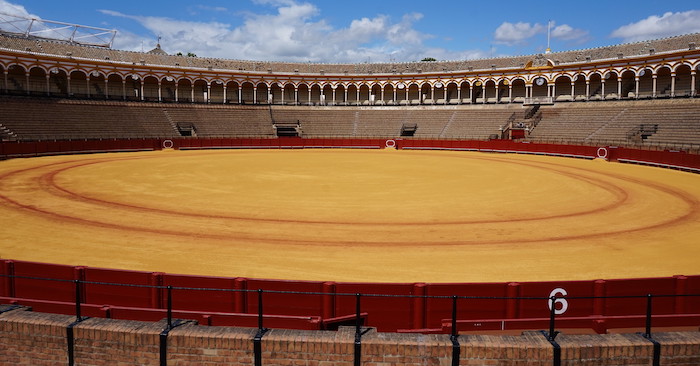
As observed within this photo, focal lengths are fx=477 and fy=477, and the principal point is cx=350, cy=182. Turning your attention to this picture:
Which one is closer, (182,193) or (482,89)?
(182,193)

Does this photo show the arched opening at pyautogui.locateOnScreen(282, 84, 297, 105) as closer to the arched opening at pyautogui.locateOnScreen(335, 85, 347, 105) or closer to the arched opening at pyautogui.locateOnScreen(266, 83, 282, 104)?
the arched opening at pyautogui.locateOnScreen(266, 83, 282, 104)

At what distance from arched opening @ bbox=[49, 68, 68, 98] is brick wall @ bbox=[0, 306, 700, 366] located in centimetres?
5235

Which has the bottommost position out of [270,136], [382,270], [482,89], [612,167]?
[382,270]

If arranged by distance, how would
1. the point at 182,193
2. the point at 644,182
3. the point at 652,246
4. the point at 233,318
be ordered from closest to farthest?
the point at 233,318
the point at 652,246
the point at 182,193
the point at 644,182

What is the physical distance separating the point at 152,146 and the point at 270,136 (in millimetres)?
14861

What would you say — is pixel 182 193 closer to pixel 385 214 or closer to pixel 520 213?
pixel 385 214

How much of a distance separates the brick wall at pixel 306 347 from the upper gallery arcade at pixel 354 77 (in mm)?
46345

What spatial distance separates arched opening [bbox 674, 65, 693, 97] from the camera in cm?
4506

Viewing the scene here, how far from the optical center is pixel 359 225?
45.4 ft

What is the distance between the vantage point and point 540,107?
5425cm

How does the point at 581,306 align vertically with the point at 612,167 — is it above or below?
below

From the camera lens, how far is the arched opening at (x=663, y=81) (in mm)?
46719

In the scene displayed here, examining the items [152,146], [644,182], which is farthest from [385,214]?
[152,146]

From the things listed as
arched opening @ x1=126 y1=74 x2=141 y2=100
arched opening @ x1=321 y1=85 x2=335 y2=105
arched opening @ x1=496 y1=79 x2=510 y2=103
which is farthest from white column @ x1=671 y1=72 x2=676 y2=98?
arched opening @ x1=126 y1=74 x2=141 y2=100
